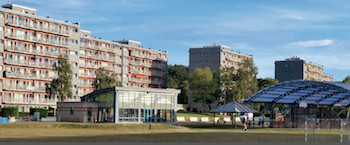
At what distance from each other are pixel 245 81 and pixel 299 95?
40.7 metres

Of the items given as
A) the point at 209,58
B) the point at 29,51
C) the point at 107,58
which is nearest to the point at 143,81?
the point at 107,58

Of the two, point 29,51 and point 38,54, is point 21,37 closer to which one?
point 29,51

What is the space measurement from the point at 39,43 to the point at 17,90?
11.4m

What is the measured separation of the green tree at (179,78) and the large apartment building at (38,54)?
25.1m

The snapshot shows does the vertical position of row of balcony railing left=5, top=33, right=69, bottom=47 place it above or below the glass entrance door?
above

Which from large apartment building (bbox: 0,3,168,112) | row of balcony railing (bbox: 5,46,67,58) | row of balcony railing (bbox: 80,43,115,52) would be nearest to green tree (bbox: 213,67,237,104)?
large apartment building (bbox: 0,3,168,112)

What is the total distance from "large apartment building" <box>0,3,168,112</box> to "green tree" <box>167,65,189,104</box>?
82.2 ft

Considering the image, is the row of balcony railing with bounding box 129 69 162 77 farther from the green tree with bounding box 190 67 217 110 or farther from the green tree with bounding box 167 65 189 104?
the green tree with bounding box 190 67 217 110

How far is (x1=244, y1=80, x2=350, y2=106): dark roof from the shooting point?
Answer: 63591 mm

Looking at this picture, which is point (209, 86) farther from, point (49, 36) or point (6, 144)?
point (6, 144)

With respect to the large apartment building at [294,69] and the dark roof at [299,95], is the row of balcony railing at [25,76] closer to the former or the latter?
the dark roof at [299,95]

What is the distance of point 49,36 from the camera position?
106 meters

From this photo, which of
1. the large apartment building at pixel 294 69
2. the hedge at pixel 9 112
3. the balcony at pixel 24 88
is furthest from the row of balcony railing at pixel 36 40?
the large apartment building at pixel 294 69

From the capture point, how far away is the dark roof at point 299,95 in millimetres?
63591
